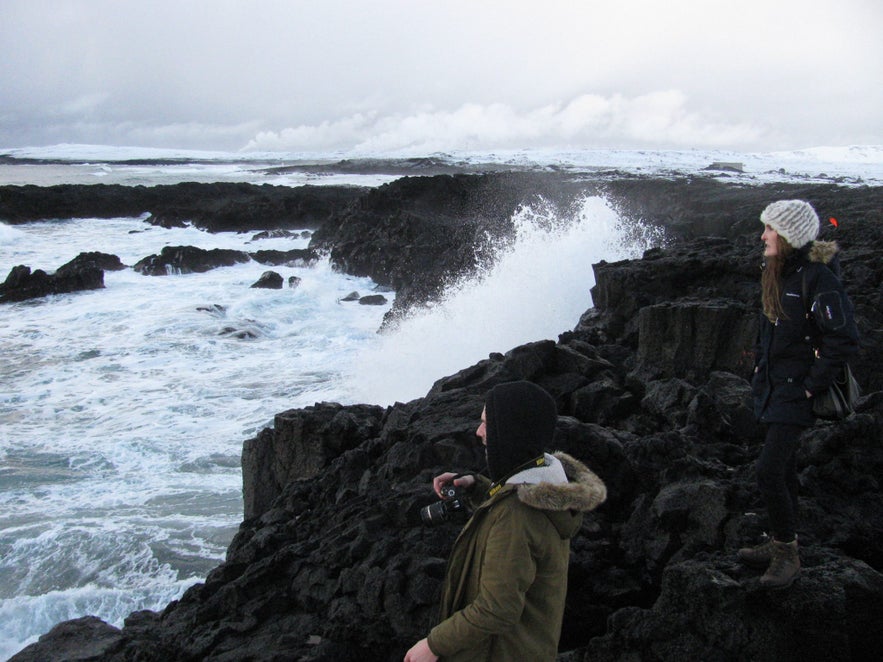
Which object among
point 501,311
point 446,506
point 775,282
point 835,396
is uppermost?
point 775,282

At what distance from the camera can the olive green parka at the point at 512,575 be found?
184 cm

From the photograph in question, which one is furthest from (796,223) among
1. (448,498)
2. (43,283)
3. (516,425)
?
(43,283)

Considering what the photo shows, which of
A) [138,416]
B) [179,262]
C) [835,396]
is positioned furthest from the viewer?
[179,262]

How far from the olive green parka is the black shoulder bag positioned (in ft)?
4.15

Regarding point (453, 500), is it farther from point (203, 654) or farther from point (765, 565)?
point (203, 654)

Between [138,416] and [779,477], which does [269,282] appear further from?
[779,477]

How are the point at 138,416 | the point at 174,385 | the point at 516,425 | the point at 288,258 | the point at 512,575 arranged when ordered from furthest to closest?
the point at 288,258, the point at 174,385, the point at 138,416, the point at 516,425, the point at 512,575

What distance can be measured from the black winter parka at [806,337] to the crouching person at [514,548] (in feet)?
4.03

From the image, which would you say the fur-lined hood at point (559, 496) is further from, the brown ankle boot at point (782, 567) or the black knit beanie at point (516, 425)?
the brown ankle boot at point (782, 567)

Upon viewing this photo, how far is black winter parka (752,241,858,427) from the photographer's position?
2.66 metres

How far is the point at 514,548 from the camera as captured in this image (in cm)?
184

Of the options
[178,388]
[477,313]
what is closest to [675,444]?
[477,313]

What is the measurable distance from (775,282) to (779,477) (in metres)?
0.78

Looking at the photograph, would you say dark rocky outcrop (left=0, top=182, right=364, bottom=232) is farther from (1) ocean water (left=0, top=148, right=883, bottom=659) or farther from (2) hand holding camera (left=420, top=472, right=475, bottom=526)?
(2) hand holding camera (left=420, top=472, right=475, bottom=526)
